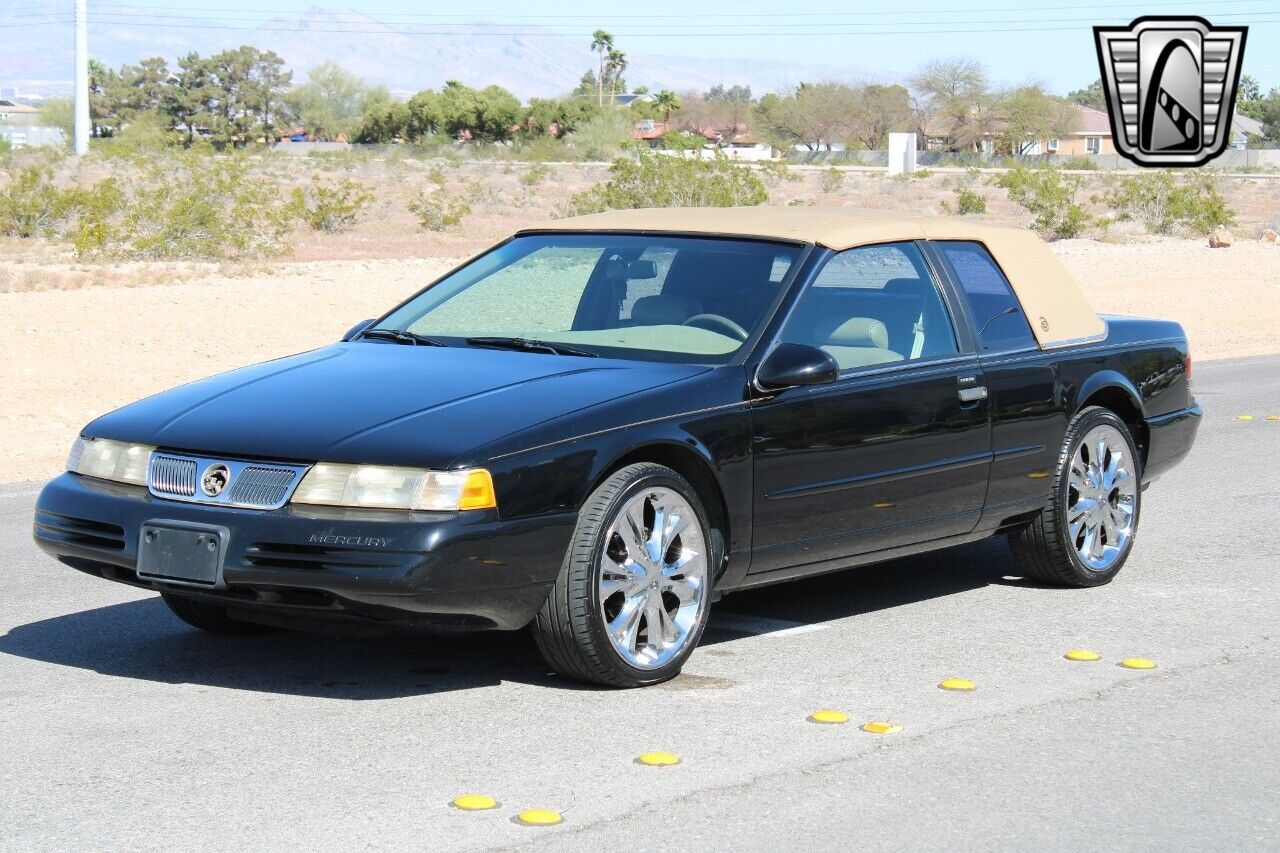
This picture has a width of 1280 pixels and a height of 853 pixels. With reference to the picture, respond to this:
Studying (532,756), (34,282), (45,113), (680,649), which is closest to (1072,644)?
(680,649)

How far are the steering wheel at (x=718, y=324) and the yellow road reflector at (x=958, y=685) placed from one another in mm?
1345

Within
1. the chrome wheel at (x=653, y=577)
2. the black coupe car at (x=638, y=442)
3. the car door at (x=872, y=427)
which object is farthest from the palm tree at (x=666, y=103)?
the chrome wheel at (x=653, y=577)

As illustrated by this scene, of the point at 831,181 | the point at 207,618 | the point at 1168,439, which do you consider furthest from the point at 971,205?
the point at 207,618

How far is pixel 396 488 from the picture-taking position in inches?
213

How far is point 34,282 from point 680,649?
1945 cm

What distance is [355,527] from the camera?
535 cm

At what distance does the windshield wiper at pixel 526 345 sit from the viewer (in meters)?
6.47

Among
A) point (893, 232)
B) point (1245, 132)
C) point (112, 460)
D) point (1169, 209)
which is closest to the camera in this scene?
point (112, 460)

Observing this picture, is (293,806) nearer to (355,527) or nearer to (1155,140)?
(355,527)

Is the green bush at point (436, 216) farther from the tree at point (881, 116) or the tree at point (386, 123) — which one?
the tree at point (881, 116)

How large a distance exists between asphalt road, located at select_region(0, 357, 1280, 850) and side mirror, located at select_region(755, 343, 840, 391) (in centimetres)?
95

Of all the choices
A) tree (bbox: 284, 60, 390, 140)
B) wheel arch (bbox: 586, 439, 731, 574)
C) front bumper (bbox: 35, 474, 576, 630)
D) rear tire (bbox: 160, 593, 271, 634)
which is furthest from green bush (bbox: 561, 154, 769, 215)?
tree (bbox: 284, 60, 390, 140)

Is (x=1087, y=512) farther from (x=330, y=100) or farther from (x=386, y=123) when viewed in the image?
(x=330, y=100)

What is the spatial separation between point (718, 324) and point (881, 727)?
1700mm
